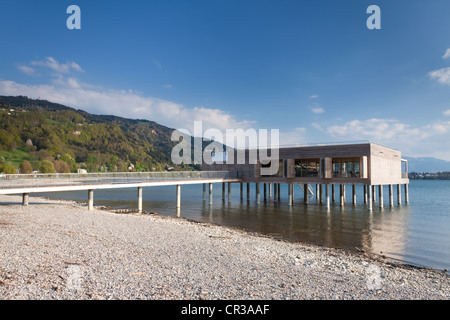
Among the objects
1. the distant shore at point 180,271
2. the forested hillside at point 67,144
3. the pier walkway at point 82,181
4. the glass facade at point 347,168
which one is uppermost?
the forested hillside at point 67,144

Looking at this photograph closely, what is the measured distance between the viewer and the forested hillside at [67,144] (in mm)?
99938

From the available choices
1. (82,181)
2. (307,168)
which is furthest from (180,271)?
(307,168)

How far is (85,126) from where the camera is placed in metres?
143

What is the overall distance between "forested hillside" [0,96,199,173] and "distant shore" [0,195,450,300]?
71.4 meters

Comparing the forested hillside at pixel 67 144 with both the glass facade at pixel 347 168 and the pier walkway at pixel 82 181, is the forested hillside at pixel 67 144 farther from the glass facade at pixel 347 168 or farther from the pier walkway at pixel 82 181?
the glass facade at pixel 347 168

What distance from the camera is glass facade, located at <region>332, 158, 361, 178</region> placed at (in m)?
28.6

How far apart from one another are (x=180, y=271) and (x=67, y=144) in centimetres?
13513

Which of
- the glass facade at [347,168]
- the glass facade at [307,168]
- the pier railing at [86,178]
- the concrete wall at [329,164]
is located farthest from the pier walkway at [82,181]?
the glass facade at [347,168]

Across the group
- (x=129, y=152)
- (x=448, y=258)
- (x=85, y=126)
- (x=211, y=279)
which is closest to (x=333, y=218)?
(x=448, y=258)

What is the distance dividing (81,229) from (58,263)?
5634 millimetres

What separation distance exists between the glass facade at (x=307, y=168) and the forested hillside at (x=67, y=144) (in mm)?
65252

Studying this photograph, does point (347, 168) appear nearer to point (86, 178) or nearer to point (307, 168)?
point (307, 168)

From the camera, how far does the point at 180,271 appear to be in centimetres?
791
